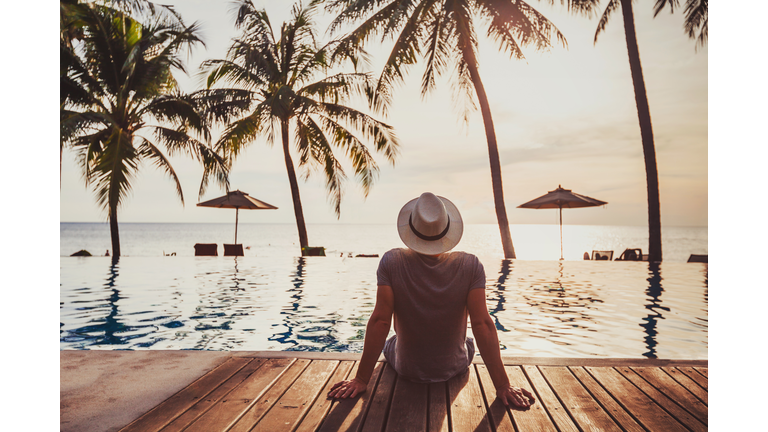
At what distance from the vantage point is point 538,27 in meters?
13.2

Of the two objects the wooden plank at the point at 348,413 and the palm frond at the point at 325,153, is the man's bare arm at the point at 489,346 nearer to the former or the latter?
the wooden plank at the point at 348,413

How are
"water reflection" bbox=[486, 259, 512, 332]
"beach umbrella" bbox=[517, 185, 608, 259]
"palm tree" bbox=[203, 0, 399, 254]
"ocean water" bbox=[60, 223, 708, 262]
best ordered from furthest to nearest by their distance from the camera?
"ocean water" bbox=[60, 223, 708, 262], "beach umbrella" bbox=[517, 185, 608, 259], "palm tree" bbox=[203, 0, 399, 254], "water reflection" bbox=[486, 259, 512, 332]

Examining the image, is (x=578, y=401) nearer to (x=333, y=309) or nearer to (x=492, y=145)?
(x=333, y=309)

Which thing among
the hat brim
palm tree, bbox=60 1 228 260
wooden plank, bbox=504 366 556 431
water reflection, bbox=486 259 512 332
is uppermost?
palm tree, bbox=60 1 228 260

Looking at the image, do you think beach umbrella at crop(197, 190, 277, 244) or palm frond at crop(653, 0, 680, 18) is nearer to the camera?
palm frond at crop(653, 0, 680, 18)

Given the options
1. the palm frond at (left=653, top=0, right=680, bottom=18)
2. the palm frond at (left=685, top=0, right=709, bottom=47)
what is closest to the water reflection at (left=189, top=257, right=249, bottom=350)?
the palm frond at (left=653, top=0, right=680, bottom=18)

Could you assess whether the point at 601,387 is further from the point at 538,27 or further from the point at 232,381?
the point at 538,27

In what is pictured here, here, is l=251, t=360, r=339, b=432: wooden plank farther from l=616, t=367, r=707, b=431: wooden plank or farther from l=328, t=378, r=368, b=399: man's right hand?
l=616, t=367, r=707, b=431: wooden plank

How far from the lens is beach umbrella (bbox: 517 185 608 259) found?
16047 mm

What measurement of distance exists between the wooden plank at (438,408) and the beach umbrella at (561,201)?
14.4 m

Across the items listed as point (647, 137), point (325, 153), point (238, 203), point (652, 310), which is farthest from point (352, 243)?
point (652, 310)

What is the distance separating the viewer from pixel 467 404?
8.18 feet

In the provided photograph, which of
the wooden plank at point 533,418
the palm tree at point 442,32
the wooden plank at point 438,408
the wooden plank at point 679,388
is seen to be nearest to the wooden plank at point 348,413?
the wooden plank at point 438,408
